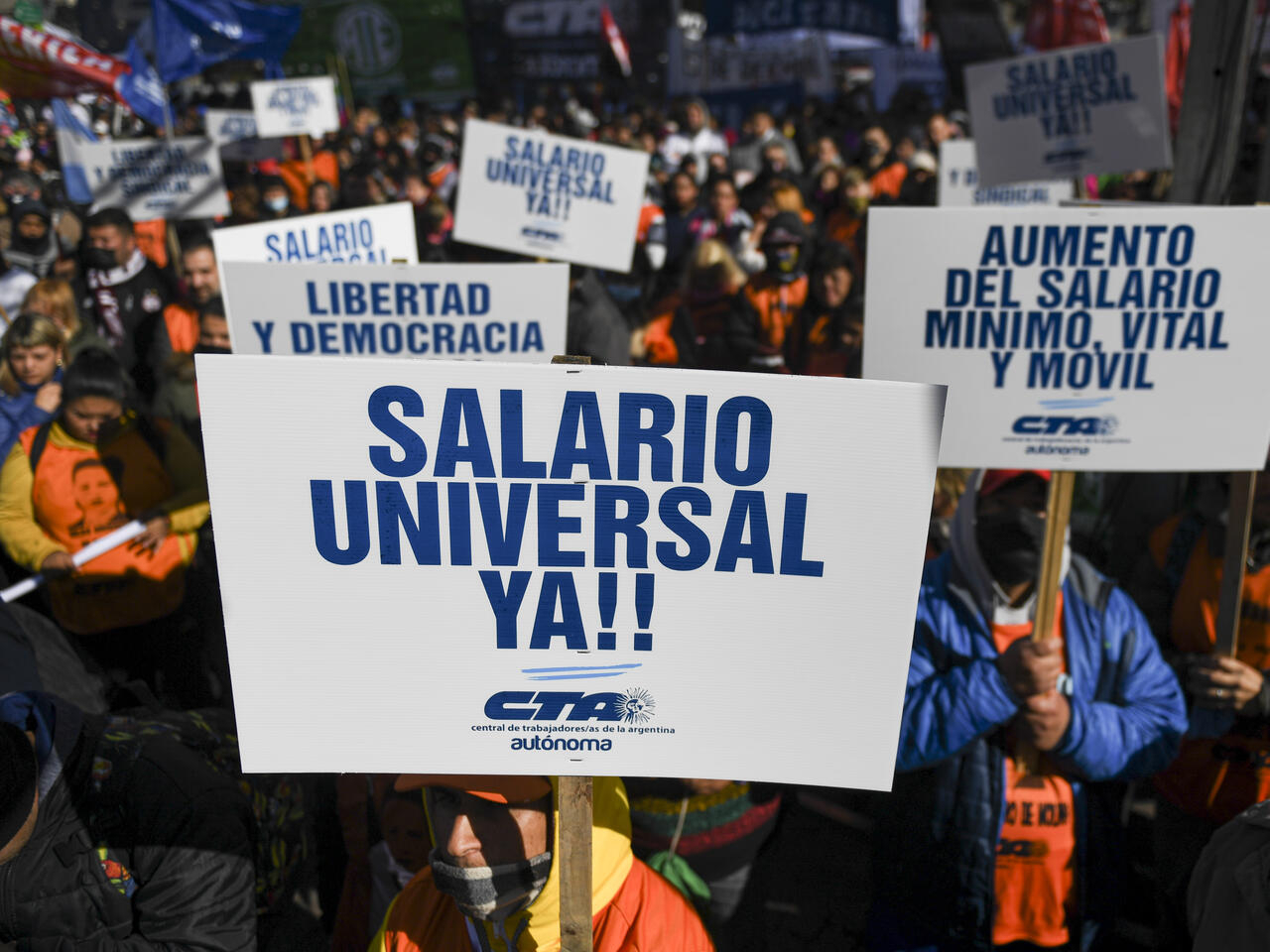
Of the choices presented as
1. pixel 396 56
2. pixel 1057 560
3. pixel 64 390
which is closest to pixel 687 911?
pixel 1057 560

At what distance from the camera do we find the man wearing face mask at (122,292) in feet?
18.1

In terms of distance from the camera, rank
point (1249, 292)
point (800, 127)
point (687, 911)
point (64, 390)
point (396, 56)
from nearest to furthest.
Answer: point (687, 911)
point (1249, 292)
point (64, 390)
point (800, 127)
point (396, 56)

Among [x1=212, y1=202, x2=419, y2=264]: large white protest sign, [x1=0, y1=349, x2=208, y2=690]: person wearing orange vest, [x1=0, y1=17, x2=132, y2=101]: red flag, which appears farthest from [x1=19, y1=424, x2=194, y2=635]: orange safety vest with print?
[x1=0, y1=17, x2=132, y2=101]: red flag

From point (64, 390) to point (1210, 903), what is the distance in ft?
12.1

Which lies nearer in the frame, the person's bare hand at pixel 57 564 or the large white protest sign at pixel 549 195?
the person's bare hand at pixel 57 564

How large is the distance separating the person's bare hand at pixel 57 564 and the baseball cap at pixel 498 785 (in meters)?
2.29

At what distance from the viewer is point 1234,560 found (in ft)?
7.50

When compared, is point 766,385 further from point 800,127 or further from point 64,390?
point 800,127

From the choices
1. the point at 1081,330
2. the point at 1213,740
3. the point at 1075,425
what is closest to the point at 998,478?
the point at 1075,425

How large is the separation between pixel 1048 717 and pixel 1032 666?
0.13m

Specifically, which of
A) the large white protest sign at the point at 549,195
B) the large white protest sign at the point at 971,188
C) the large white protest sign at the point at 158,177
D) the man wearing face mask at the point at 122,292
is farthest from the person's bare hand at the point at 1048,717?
the large white protest sign at the point at 158,177

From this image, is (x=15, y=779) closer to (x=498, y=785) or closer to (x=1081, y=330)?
(x=498, y=785)

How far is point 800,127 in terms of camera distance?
12695mm

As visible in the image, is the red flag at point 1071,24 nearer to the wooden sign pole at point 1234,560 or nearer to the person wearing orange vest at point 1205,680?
the person wearing orange vest at point 1205,680
